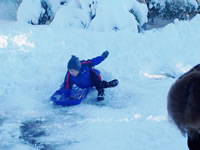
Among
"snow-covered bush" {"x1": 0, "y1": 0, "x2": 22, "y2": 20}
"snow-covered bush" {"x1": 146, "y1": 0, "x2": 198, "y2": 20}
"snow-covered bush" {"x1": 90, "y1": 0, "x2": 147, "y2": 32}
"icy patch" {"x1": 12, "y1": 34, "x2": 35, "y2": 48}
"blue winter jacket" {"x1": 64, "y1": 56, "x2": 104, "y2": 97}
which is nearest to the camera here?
"blue winter jacket" {"x1": 64, "y1": 56, "x2": 104, "y2": 97}

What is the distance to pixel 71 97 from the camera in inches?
204

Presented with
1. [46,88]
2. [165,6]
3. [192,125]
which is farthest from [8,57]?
[165,6]

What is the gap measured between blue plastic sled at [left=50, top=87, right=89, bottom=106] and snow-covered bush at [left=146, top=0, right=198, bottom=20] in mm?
7599

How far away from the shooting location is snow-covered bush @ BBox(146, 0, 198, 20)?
39.4 ft

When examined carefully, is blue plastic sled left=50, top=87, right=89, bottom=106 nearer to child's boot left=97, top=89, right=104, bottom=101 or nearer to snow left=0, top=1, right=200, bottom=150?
snow left=0, top=1, right=200, bottom=150

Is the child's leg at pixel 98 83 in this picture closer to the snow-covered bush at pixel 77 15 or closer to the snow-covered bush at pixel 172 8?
the snow-covered bush at pixel 77 15

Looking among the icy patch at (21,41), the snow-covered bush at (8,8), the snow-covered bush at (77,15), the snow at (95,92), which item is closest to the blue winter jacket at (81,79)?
the snow at (95,92)

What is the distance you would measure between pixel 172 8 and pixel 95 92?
25.7 ft

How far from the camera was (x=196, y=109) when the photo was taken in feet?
3.72

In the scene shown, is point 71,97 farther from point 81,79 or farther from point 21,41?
point 21,41

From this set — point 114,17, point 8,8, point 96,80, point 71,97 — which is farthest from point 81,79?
point 8,8

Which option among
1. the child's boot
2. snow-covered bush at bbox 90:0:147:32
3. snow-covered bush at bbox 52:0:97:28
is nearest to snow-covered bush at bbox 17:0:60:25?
snow-covered bush at bbox 52:0:97:28

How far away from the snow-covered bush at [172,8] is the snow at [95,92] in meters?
2.62

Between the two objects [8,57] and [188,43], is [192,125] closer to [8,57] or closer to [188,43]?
[8,57]
